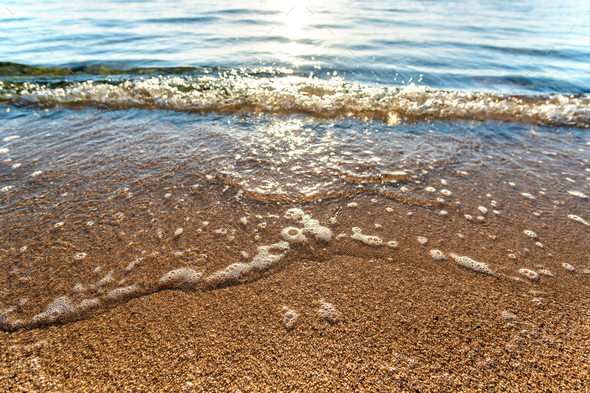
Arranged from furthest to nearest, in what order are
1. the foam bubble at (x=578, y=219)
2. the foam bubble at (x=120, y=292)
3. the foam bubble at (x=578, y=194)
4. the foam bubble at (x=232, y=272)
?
the foam bubble at (x=578, y=194) < the foam bubble at (x=578, y=219) < the foam bubble at (x=232, y=272) < the foam bubble at (x=120, y=292)

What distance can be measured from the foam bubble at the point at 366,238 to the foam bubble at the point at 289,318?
73 cm

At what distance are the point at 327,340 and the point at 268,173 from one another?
1.64 metres

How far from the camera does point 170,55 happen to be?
23.7ft

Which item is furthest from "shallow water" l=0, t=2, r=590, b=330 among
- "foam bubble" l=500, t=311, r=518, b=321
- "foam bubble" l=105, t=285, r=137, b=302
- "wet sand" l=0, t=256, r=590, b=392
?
"foam bubble" l=500, t=311, r=518, b=321

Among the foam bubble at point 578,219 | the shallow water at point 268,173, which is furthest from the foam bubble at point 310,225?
the foam bubble at point 578,219

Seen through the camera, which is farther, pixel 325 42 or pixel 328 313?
pixel 325 42

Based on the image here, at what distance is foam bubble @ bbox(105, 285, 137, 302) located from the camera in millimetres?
1627

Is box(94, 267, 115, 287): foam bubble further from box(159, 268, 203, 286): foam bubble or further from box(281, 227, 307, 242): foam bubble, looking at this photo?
box(281, 227, 307, 242): foam bubble

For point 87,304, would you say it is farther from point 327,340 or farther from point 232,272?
point 327,340

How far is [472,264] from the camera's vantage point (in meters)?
1.87

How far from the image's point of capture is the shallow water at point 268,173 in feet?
6.08

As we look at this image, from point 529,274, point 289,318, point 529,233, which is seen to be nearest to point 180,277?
point 289,318

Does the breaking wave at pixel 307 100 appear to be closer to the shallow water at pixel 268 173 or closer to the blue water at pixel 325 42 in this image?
the shallow water at pixel 268 173

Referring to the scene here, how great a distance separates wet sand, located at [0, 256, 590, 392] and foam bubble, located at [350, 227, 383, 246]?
0.30 meters
